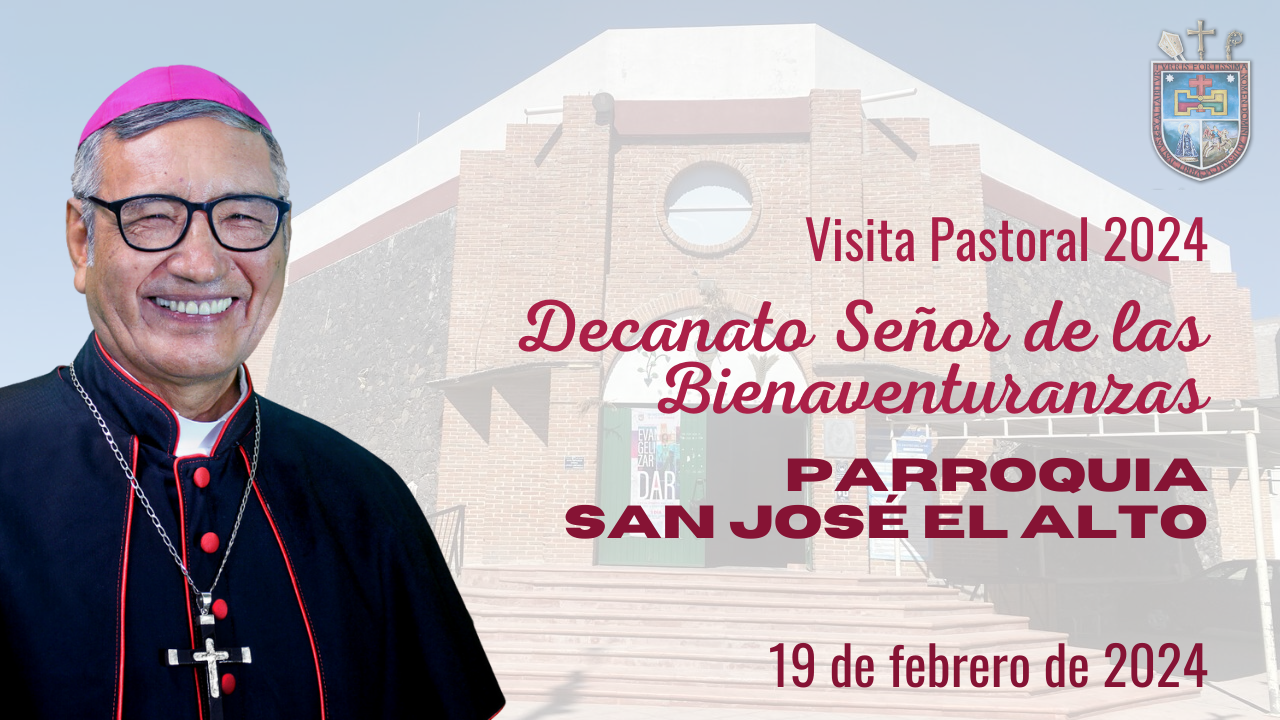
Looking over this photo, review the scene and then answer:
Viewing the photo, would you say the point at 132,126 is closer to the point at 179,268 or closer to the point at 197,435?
the point at 179,268

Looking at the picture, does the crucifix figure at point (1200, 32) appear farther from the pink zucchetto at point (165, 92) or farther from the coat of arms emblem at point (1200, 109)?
the pink zucchetto at point (165, 92)

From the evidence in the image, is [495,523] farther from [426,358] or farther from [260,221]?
[260,221]

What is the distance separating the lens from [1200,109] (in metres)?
A: 13.5

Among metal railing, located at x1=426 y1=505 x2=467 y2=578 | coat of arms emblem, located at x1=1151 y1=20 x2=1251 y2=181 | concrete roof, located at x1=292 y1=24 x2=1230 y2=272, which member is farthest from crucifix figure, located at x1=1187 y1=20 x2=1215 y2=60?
metal railing, located at x1=426 y1=505 x2=467 y2=578

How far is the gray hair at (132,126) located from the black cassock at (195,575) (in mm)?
308

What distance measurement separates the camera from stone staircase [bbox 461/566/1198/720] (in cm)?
1063

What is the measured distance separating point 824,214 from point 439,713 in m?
14.8

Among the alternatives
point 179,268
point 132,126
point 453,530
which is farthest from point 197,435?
point 453,530

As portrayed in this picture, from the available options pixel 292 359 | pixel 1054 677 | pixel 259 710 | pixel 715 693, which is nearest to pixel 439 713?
pixel 259 710

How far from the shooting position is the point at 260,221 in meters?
1.78

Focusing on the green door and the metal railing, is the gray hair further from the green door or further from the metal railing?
the metal railing

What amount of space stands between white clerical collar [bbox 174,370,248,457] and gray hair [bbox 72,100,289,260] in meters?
0.35

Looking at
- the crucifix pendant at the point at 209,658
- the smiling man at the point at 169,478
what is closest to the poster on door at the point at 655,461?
the smiling man at the point at 169,478

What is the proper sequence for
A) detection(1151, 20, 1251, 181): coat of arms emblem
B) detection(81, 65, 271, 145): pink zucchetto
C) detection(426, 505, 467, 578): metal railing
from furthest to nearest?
detection(426, 505, 467, 578): metal railing
detection(1151, 20, 1251, 181): coat of arms emblem
detection(81, 65, 271, 145): pink zucchetto
